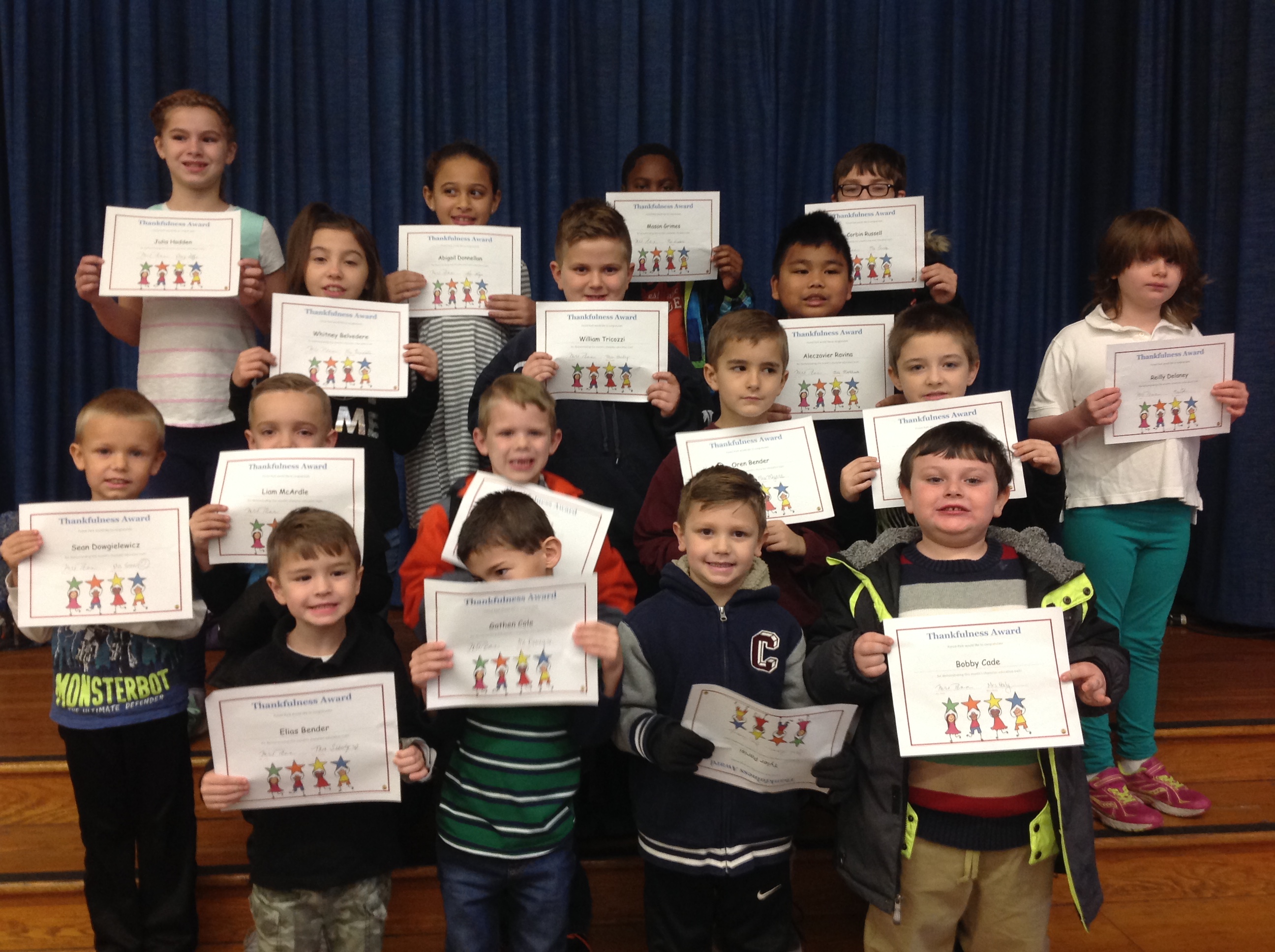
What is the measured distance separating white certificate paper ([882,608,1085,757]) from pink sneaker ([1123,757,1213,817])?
1236 mm

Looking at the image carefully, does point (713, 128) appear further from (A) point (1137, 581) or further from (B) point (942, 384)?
(A) point (1137, 581)

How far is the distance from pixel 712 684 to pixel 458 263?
1.66 metres

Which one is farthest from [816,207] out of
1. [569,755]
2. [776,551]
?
[569,755]

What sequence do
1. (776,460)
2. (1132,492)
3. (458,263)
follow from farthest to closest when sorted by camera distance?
(458,263)
(1132,492)
(776,460)

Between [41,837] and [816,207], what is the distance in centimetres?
307

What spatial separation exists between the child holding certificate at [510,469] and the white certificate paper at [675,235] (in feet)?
3.53

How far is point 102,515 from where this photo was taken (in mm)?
2295

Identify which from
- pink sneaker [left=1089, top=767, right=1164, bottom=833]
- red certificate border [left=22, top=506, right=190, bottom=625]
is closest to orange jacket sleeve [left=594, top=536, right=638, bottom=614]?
red certificate border [left=22, top=506, right=190, bottom=625]

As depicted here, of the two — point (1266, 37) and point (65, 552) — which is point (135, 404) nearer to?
point (65, 552)

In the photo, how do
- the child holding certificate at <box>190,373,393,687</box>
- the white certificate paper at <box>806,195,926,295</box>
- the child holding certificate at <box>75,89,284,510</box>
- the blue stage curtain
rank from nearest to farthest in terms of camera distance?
the child holding certificate at <box>190,373,393,687</box> → the child holding certificate at <box>75,89,284,510</box> → the white certificate paper at <box>806,195,926,295</box> → the blue stage curtain

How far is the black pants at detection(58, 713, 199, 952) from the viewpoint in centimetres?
236

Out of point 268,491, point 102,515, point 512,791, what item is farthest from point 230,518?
point 512,791

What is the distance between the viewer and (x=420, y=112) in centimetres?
491

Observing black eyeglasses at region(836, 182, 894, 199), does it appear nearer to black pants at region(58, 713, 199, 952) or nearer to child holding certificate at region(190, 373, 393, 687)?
child holding certificate at region(190, 373, 393, 687)
